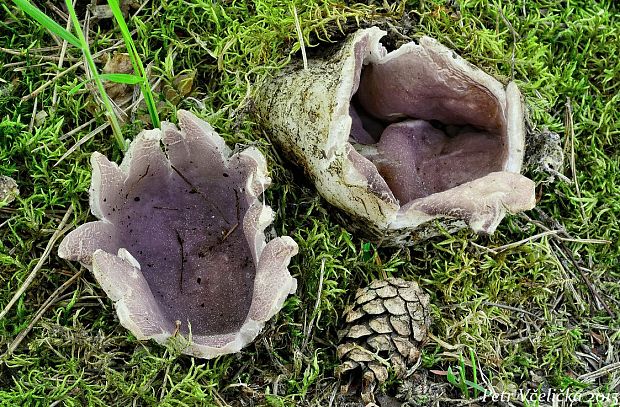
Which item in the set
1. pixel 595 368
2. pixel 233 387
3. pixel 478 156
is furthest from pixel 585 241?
pixel 233 387

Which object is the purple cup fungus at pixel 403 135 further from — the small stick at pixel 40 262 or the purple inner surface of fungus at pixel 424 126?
the small stick at pixel 40 262

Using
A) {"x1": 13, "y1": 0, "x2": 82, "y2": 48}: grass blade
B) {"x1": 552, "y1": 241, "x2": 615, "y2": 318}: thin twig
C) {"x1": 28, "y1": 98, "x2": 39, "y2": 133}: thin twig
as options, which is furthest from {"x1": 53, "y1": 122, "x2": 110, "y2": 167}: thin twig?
{"x1": 552, "y1": 241, "x2": 615, "y2": 318}: thin twig

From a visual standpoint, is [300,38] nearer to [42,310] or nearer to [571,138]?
[571,138]

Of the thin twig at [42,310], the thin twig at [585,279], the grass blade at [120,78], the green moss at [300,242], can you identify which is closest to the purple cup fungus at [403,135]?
the green moss at [300,242]

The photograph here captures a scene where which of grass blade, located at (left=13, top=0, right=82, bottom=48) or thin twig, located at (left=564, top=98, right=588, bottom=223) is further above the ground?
grass blade, located at (left=13, top=0, right=82, bottom=48)

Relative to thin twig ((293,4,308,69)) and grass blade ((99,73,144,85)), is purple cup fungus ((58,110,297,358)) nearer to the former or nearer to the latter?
grass blade ((99,73,144,85))

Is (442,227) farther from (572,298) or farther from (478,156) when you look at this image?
(572,298)
